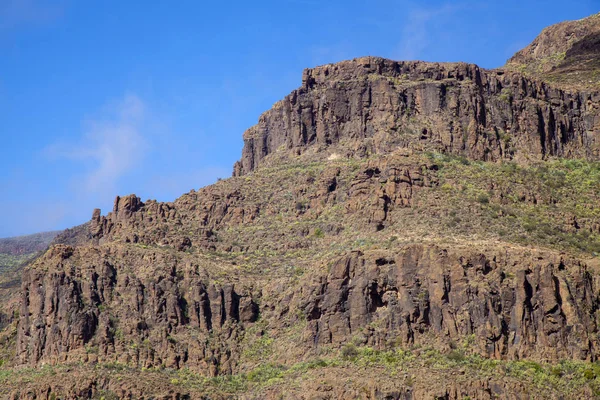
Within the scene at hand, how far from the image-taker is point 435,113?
162 m

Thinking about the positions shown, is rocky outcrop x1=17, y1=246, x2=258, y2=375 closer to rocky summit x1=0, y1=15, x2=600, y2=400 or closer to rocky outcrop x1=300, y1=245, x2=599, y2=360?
rocky summit x1=0, y1=15, x2=600, y2=400

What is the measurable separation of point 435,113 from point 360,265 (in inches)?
1353

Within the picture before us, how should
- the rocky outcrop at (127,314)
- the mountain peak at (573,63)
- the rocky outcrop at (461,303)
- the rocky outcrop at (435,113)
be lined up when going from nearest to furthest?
the rocky outcrop at (461,303), the rocky outcrop at (127,314), the rocky outcrop at (435,113), the mountain peak at (573,63)

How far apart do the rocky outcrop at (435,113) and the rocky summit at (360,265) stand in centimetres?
22

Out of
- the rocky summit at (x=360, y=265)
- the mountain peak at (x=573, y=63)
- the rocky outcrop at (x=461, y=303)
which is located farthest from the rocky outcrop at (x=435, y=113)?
the rocky outcrop at (x=461, y=303)

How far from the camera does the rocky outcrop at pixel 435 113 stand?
159750 millimetres

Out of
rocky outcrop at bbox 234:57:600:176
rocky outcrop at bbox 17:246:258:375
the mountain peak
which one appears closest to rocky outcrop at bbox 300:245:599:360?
rocky outcrop at bbox 17:246:258:375

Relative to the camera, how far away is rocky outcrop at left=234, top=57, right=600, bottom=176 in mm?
159750

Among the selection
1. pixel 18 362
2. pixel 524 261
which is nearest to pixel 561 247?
pixel 524 261

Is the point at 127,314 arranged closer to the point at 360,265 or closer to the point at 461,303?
the point at 360,265

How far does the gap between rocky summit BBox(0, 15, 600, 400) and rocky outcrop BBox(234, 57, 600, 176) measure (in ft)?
0.71

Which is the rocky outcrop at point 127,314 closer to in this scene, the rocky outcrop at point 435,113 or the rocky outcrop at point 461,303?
the rocky outcrop at point 461,303

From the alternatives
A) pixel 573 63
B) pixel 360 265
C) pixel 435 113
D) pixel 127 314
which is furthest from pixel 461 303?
pixel 573 63

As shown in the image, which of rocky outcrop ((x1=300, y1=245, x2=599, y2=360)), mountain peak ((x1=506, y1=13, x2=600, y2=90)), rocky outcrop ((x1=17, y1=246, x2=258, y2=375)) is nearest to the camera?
rocky outcrop ((x1=300, y1=245, x2=599, y2=360))
